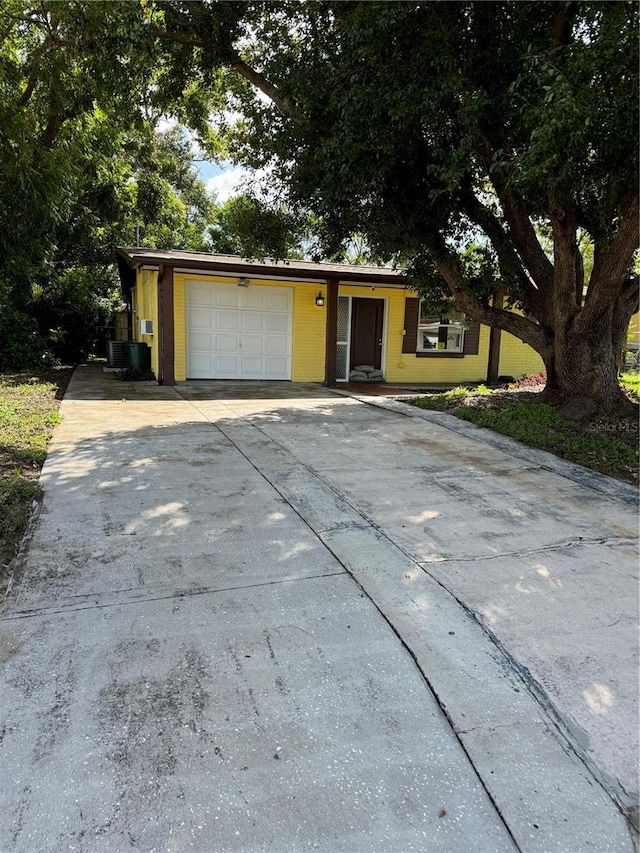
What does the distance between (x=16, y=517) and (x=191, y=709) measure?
2.37m

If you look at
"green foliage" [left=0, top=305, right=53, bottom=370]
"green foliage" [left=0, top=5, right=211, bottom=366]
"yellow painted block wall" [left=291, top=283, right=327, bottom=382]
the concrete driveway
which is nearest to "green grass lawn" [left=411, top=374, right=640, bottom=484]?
the concrete driveway

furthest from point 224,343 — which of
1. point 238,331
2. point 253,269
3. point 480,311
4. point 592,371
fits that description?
point 592,371

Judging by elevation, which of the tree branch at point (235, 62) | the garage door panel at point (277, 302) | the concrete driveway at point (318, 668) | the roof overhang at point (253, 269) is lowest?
the concrete driveway at point (318, 668)

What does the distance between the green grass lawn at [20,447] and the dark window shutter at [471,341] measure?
967 cm

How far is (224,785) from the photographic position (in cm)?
182

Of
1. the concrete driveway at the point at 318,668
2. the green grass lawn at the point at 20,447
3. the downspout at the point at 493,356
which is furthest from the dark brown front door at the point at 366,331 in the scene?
the concrete driveway at the point at 318,668

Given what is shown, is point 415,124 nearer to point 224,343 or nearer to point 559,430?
point 559,430

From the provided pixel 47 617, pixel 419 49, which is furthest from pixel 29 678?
pixel 419 49

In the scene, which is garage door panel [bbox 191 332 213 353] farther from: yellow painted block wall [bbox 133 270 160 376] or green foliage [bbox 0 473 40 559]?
green foliage [bbox 0 473 40 559]

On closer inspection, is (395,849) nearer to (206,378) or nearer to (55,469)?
(55,469)

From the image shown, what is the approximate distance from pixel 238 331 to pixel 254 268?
151 centimetres

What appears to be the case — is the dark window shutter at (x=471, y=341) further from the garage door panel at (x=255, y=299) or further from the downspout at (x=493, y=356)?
Answer: the garage door panel at (x=255, y=299)

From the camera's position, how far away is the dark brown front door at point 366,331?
44.0ft

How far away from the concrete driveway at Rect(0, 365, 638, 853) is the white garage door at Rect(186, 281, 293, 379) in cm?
767
